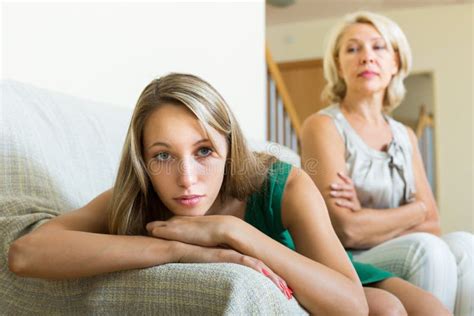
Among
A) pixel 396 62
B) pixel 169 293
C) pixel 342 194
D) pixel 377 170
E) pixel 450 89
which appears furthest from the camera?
pixel 450 89

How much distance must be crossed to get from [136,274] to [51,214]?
1.10ft

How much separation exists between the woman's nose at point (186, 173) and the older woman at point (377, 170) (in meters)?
0.71

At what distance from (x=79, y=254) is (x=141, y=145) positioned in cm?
25

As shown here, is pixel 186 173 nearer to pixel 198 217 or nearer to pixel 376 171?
pixel 198 217

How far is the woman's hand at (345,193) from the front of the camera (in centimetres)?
181

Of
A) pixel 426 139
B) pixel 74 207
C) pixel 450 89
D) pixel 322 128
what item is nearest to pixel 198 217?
pixel 74 207

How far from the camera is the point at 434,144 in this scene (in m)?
6.07

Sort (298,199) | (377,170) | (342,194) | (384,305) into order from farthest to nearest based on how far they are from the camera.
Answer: (377,170)
(342,194)
(384,305)
(298,199)

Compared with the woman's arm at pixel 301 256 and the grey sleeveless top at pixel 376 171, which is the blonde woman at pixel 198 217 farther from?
the grey sleeveless top at pixel 376 171

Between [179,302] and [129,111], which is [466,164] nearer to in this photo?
[129,111]

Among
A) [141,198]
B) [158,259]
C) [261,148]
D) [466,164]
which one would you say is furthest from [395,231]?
[466,164]

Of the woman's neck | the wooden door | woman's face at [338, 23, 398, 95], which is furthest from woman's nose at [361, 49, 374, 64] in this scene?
the wooden door

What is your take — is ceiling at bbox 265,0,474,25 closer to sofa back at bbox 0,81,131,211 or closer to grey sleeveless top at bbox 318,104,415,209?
grey sleeveless top at bbox 318,104,415,209

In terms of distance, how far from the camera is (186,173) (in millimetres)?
1032
